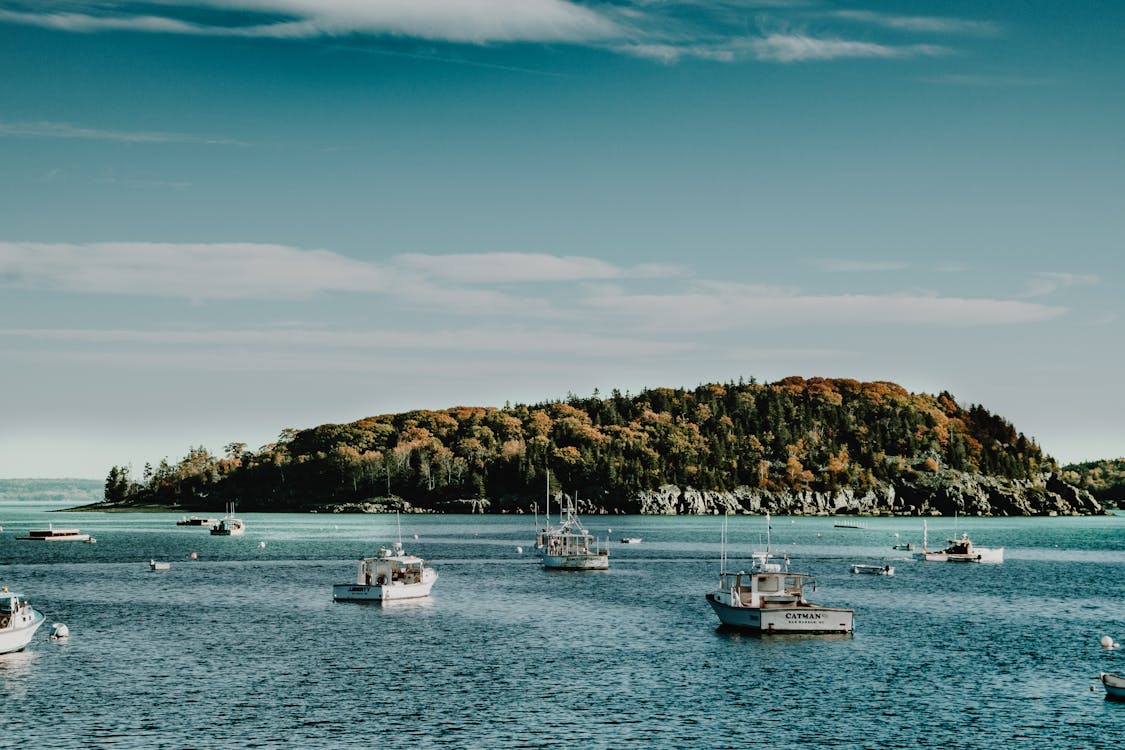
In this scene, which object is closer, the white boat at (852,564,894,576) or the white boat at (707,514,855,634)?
the white boat at (707,514,855,634)

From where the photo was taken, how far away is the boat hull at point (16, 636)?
7994cm

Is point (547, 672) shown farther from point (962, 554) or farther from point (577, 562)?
point (962, 554)

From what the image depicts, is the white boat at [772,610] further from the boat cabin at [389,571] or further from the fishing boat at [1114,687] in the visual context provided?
the boat cabin at [389,571]

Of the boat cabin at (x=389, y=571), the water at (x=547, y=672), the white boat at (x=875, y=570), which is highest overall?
the boat cabin at (x=389, y=571)

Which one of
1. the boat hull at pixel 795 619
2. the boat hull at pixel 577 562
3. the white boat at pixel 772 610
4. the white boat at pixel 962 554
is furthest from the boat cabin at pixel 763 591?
the white boat at pixel 962 554

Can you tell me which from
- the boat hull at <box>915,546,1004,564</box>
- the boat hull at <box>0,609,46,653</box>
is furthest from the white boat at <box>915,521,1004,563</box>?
the boat hull at <box>0,609,46,653</box>

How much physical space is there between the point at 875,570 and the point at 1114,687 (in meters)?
98.6

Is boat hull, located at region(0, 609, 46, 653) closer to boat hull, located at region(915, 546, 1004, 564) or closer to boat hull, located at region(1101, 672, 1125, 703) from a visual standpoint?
boat hull, located at region(1101, 672, 1125, 703)

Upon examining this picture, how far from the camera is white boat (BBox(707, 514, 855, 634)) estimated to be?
9269cm

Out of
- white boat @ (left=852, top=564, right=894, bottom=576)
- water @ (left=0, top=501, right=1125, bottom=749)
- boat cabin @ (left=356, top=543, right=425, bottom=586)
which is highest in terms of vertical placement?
boat cabin @ (left=356, top=543, right=425, bottom=586)

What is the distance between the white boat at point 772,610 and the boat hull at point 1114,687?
1022 inches

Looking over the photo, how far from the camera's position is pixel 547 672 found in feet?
251

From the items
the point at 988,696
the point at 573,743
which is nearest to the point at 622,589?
the point at 988,696

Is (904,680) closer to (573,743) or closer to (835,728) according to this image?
(835,728)
